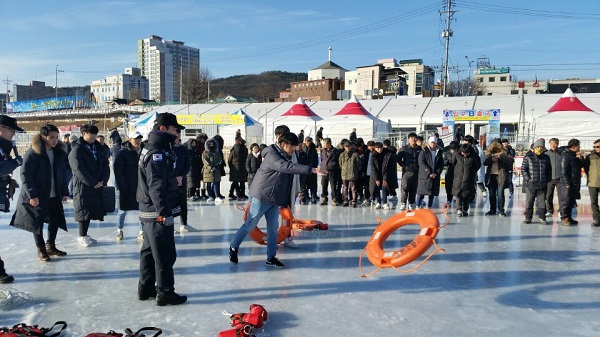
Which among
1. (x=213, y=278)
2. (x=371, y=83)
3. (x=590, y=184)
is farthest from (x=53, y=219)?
(x=371, y=83)

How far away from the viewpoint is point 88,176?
557cm

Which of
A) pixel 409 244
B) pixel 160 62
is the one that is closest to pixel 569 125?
pixel 409 244

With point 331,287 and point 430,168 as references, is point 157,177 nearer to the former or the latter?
point 331,287

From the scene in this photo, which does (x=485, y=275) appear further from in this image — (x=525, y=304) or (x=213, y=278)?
(x=213, y=278)

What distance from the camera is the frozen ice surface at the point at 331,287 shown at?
360 centimetres

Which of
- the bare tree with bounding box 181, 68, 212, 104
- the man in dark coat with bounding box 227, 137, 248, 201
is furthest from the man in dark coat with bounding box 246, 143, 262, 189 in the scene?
the bare tree with bounding box 181, 68, 212, 104

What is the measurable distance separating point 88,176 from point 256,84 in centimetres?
11635

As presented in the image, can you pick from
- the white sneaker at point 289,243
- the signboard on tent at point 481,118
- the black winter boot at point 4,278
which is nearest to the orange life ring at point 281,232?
the white sneaker at point 289,243

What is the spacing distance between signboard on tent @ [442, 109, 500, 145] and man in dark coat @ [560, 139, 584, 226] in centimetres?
1007

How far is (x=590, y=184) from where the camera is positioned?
7.58 meters

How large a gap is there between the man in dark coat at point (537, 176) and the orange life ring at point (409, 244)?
13.9ft

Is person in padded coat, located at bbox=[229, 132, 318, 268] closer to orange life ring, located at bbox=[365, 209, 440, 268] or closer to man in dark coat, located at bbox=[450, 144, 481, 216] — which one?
orange life ring, located at bbox=[365, 209, 440, 268]

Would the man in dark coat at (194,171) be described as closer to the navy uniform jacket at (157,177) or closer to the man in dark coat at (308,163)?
the man in dark coat at (308,163)

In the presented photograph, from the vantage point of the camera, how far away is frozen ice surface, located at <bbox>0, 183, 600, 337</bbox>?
360 centimetres
